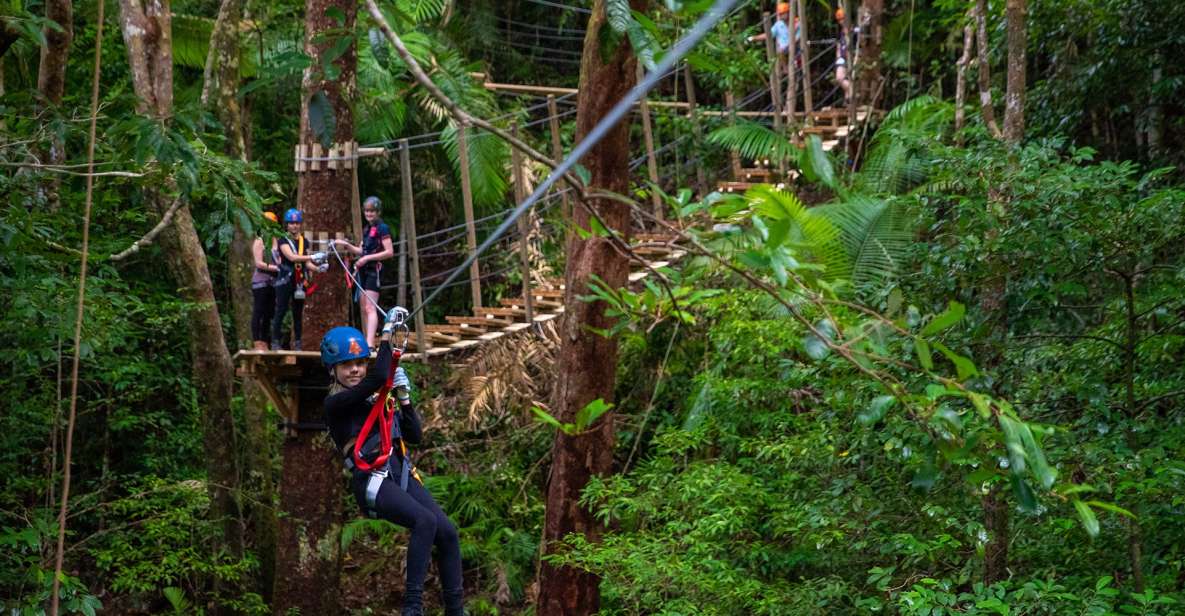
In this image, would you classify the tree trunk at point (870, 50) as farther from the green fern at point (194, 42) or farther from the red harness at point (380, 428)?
the red harness at point (380, 428)

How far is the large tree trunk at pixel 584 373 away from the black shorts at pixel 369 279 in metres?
1.23

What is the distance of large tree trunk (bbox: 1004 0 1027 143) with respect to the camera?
5.70 m

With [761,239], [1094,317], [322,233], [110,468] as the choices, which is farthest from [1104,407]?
[110,468]

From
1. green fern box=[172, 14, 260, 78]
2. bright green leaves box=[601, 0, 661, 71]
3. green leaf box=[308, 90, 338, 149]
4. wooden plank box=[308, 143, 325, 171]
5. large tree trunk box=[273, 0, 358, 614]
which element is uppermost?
green fern box=[172, 14, 260, 78]

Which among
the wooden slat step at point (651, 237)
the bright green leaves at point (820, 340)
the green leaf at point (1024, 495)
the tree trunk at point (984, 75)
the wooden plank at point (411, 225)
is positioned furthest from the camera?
the wooden slat step at point (651, 237)

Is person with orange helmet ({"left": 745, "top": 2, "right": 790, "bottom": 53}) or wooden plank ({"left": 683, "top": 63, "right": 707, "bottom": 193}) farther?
person with orange helmet ({"left": 745, "top": 2, "right": 790, "bottom": 53})

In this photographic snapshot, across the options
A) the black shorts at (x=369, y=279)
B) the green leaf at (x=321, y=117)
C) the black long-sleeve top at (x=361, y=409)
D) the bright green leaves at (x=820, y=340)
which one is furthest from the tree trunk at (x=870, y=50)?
the green leaf at (x=321, y=117)

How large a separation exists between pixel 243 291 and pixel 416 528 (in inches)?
168

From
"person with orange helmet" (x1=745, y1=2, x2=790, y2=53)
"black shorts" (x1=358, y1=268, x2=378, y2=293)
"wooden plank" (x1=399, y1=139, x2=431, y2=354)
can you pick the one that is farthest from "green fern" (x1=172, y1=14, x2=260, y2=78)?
"person with orange helmet" (x1=745, y1=2, x2=790, y2=53)

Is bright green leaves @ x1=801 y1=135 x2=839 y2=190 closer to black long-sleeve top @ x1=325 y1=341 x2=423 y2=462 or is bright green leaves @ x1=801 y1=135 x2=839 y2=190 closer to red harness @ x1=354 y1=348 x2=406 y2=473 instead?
black long-sleeve top @ x1=325 y1=341 x2=423 y2=462

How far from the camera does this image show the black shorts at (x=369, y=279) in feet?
23.5

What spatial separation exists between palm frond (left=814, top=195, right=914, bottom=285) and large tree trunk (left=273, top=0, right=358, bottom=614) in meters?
2.89

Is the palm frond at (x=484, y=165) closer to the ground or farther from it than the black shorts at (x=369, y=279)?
farther from it

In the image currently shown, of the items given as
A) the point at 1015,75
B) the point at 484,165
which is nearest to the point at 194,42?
the point at 484,165
